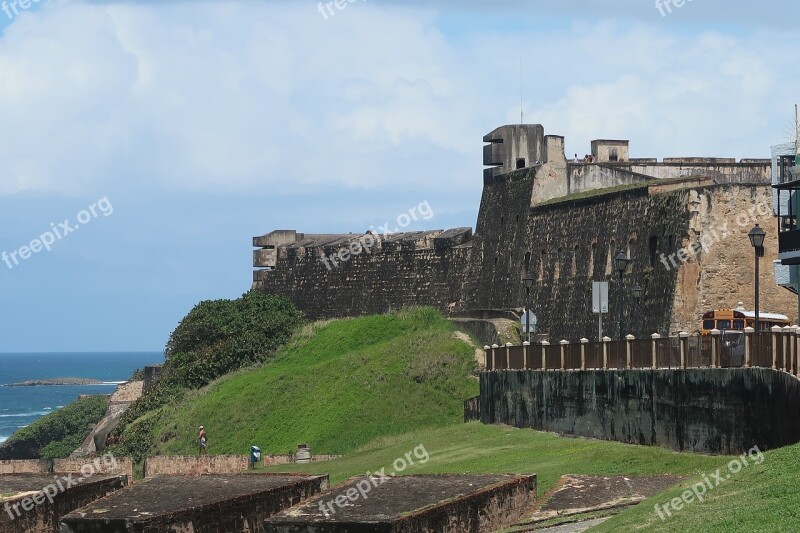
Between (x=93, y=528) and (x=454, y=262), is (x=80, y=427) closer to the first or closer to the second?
(x=454, y=262)

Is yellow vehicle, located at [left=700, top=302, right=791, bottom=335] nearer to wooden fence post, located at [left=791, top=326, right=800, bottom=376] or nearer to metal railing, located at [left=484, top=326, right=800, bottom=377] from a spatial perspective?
metal railing, located at [left=484, top=326, right=800, bottom=377]

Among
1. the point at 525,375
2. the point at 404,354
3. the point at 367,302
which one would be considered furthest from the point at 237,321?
the point at 525,375

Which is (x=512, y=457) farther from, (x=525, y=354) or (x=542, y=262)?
(x=542, y=262)

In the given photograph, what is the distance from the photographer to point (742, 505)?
18.2m

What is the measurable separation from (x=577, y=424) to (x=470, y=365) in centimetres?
1398

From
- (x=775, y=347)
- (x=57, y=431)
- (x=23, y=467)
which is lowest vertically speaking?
(x=57, y=431)

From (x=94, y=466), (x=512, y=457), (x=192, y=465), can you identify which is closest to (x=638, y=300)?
(x=192, y=465)

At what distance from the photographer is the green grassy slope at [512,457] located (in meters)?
26.9

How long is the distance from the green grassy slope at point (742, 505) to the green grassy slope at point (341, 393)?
24.4 m

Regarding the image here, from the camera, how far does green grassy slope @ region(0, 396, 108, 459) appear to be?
3297 inches

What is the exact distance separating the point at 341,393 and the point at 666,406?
2081 cm

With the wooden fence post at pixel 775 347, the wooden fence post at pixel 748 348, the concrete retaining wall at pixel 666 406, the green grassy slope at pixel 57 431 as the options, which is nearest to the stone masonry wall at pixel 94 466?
the concrete retaining wall at pixel 666 406

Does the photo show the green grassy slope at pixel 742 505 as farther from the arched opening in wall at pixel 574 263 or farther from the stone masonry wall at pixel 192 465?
the arched opening in wall at pixel 574 263

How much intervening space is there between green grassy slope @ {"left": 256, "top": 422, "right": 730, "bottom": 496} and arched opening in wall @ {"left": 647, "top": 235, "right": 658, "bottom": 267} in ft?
20.8
